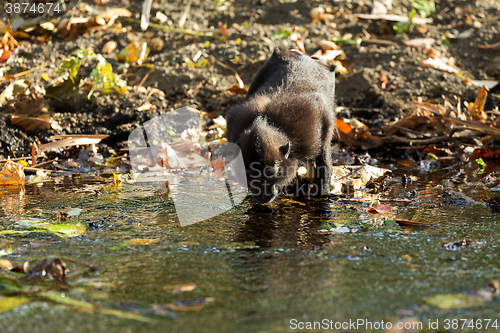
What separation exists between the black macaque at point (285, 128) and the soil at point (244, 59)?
187cm

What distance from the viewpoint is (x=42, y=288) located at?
6.84ft

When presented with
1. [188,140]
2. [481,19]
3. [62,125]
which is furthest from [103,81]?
[481,19]

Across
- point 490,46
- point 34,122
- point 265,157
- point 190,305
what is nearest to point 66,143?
point 34,122

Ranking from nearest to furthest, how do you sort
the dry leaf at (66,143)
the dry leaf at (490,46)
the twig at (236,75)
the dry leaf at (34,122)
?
the dry leaf at (66,143) < the dry leaf at (34,122) < the twig at (236,75) < the dry leaf at (490,46)

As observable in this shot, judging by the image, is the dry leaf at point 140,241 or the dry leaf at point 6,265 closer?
the dry leaf at point 6,265

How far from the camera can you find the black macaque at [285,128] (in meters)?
3.16

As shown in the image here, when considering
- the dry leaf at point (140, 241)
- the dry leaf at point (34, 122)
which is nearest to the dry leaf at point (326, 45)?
the dry leaf at point (34, 122)

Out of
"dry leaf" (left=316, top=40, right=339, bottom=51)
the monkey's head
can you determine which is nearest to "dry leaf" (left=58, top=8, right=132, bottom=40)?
"dry leaf" (left=316, top=40, right=339, bottom=51)

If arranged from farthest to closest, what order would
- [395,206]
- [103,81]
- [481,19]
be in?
[481,19] < [103,81] < [395,206]

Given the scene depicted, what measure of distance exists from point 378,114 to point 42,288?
4.87 m

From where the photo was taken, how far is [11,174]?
4.19 metres

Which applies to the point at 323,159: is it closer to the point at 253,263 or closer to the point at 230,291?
the point at 253,263

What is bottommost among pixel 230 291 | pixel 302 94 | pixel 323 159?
pixel 230 291

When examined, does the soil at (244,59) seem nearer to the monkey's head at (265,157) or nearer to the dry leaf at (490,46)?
the dry leaf at (490,46)
